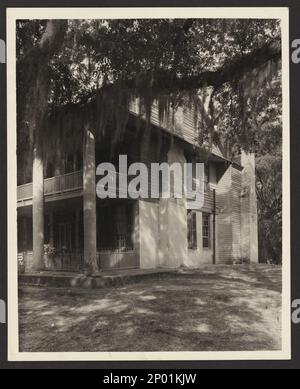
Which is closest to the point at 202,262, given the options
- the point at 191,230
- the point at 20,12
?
the point at 191,230

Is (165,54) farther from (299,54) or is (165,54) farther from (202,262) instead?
(202,262)

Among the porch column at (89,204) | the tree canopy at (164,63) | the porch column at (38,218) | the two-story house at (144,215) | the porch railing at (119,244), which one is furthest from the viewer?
the porch railing at (119,244)

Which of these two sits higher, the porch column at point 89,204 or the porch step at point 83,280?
the porch column at point 89,204

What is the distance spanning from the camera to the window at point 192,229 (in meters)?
14.7

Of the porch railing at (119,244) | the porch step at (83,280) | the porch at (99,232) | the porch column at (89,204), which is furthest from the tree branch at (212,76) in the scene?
the porch railing at (119,244)

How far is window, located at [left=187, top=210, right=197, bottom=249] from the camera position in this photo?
48.2ft

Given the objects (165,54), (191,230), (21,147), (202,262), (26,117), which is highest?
(165,54)

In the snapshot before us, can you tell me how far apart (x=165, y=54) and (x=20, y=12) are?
237cm

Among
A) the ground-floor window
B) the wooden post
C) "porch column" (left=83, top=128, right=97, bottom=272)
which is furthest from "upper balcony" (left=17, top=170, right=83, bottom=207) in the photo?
the ground-floor window

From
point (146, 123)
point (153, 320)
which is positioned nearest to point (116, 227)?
point (146, 123)

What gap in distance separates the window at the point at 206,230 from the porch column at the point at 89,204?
5.56 metres

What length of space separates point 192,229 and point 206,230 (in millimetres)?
1194

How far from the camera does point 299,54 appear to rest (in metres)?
5.68

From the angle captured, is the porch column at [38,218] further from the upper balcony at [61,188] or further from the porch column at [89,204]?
the porch column at [89,204]
